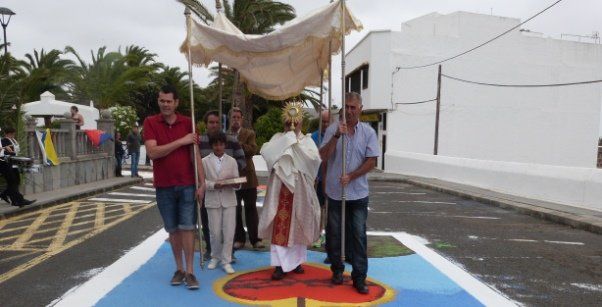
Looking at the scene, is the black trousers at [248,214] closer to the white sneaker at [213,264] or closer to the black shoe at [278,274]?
the white sneaker at [213,264]

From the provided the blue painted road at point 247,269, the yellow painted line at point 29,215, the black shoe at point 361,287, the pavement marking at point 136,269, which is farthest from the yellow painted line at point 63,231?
the black shoe at point 361,287

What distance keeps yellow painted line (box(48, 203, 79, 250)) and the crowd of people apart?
8.27 feet

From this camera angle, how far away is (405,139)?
25.7 metres

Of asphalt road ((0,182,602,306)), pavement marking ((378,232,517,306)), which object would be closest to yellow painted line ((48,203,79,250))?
asphalt road ((0,182,602,306))

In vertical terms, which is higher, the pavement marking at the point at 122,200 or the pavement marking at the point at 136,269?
the pavement marking at the point at 136,269

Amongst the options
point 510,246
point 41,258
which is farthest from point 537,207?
point 41,258

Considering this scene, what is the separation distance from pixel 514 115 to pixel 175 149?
25.6 m

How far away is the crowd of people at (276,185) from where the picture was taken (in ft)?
14.8

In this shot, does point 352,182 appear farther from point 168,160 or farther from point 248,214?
point 248,214

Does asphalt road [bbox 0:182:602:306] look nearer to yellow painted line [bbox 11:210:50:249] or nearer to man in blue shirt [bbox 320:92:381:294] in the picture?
yellow painted line [bbox 11:210:50:249]

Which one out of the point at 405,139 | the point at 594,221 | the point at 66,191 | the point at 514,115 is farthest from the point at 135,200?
the point at 514,115

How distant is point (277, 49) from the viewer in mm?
5324

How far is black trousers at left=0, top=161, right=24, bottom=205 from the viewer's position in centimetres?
871

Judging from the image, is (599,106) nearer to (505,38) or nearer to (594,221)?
(505,38)
